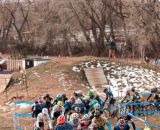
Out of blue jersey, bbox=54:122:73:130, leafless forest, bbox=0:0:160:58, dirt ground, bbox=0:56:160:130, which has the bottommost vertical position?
dirt ground, bbox=0:56:160:130

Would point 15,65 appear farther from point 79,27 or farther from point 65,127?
point 65,127

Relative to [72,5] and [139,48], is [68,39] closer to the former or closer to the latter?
[72,5]

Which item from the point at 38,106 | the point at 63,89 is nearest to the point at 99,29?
the point at 63,89

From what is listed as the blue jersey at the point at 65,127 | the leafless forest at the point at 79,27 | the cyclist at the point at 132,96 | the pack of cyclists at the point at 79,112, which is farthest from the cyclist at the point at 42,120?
the leafless forest at the point at 79,27

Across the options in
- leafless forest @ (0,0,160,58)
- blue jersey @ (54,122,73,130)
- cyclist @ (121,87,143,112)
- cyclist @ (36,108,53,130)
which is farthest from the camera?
leafless forest @ (0,0,160,58)

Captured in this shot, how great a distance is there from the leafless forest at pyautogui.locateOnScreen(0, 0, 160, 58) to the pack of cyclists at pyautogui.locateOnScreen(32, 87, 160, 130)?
2555 cm

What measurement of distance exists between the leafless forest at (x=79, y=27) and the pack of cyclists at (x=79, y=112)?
25.6 meters

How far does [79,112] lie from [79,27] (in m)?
37.8

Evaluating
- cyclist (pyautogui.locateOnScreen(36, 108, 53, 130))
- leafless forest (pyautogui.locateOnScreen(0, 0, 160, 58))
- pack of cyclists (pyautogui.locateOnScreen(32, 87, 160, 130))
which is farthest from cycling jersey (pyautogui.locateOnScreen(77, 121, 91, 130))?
leafless forest (pyautogui.locateOnScreen(0, 0, 160, 58))

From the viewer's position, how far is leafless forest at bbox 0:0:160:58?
151 feet

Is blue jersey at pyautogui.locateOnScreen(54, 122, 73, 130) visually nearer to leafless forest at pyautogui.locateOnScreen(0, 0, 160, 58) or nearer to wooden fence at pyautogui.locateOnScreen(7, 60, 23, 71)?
wooden fence at pyautogui.locateOnScreen(7, 60, 23, 71)

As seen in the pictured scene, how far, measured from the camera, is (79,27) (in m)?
51.9

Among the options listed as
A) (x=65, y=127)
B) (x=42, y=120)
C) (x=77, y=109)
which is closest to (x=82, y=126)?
(x=65, y=127)

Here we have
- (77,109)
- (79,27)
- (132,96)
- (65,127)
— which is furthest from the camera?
(79,27)
